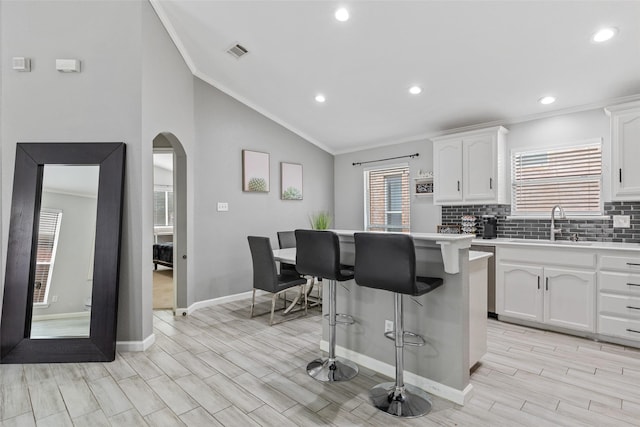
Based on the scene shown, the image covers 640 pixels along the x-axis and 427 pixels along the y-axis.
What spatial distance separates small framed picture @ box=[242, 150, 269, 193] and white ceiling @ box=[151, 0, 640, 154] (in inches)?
32.9

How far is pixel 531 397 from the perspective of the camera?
7.25 feet

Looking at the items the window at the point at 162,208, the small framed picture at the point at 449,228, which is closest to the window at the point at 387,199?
the small framed picture at the point at 449,228

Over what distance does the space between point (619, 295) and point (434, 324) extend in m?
2.09

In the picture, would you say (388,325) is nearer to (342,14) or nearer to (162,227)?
(342,14)

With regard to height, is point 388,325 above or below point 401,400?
above

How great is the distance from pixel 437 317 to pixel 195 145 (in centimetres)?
353

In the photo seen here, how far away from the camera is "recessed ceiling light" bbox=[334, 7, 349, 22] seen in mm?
2850

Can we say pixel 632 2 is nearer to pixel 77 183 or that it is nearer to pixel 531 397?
pixel 531 397

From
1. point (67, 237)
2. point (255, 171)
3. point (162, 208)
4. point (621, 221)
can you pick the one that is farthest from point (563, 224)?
point (162, 208)

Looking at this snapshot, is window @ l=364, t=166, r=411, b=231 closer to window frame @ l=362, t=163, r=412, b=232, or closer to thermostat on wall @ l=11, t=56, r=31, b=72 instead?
window frame @ l=362, t=163, r=412, b=232

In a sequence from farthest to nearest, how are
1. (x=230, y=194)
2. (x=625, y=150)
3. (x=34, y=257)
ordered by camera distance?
(x=230, y=194), (x=625, y=150), (x=34, y=257)

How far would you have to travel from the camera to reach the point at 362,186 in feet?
19.2

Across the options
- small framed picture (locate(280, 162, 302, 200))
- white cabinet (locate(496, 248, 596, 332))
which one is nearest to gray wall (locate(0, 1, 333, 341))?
small framed picture (locate(280, 162, 302, 200))

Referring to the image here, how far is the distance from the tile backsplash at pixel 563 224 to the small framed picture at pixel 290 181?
91.2 inches
